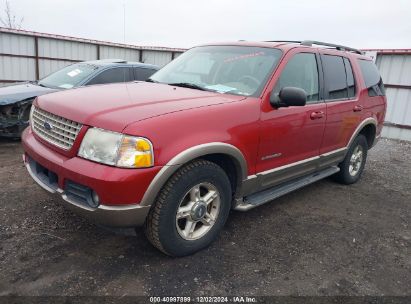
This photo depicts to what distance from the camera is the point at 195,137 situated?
110 inches

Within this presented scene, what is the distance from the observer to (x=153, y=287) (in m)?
2.69

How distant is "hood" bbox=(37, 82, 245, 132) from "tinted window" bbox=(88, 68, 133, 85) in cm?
324

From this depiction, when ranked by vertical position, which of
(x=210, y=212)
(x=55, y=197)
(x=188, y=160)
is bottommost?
(x=210, y=212)

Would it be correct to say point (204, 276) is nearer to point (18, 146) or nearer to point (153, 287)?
point (153, 287)

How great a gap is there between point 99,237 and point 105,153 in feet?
3.81

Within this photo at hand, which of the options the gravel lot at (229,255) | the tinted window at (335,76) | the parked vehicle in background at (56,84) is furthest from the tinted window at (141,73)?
the tinted window at (335,76)

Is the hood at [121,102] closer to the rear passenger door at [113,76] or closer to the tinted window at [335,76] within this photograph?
the tinted window at [335,76]

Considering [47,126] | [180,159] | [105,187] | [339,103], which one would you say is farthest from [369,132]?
[47,126]

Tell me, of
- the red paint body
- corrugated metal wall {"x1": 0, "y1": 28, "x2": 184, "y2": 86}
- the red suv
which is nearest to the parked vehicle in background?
the red suv

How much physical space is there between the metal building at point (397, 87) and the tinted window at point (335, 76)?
257 inches

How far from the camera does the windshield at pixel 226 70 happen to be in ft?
11.6

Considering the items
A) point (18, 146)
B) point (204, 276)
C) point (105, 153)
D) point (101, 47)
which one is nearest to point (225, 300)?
point (204, 276)

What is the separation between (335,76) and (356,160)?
162 cm

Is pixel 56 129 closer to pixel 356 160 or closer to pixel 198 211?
pixel 198 211
